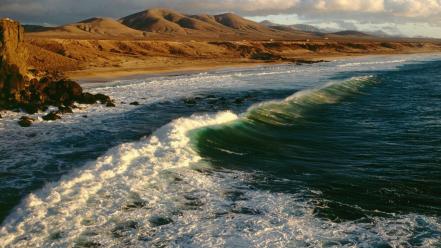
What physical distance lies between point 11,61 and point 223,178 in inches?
720

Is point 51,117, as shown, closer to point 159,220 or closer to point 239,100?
point 239,100

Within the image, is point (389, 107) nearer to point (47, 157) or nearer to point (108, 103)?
point (108, 103)

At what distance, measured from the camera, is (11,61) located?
27047mm

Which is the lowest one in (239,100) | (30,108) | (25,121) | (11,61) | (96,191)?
(96,191)

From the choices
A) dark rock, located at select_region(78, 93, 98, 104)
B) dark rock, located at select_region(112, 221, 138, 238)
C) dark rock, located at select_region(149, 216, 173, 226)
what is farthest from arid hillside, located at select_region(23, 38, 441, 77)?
dark rock, located at select_region(112, 221, 138, 238)

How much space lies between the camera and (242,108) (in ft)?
89.5

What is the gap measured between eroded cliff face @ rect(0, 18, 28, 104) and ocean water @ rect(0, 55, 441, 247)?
2695 millimetres

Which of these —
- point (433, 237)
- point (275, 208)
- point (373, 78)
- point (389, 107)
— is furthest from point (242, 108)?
point (373, 78)

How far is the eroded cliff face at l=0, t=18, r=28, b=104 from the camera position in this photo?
2581 centimetres

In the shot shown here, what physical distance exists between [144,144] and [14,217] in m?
6.77

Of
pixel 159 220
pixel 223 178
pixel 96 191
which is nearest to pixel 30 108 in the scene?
pixel 96 191

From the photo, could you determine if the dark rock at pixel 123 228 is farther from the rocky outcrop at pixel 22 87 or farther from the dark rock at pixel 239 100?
the dark rock at pixel 239 100

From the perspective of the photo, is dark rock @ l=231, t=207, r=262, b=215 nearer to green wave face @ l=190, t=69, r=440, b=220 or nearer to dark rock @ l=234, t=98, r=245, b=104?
green wave face @ l=190, t=69, r=440, b=220

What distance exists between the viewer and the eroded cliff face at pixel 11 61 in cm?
2581
